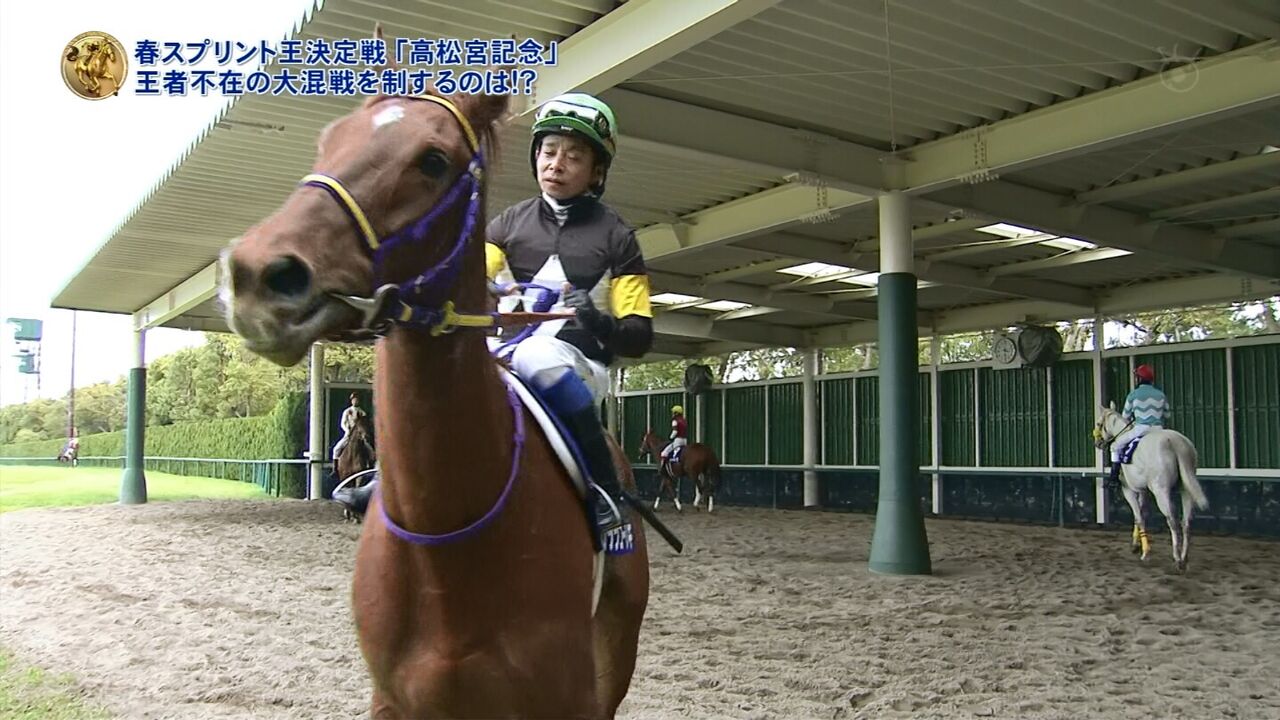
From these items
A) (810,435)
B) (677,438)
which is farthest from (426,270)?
(810,435)

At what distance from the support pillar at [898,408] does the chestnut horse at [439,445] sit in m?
8.35

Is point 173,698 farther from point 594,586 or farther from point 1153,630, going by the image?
point 1153,630

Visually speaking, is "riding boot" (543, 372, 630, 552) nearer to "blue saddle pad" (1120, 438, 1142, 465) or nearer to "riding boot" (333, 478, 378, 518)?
"riding boot" (333, 478, 378, 518)

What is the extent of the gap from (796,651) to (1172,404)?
12.8 m

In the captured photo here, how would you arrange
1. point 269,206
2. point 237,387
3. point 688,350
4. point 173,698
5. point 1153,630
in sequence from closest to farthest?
point 173,698 → point 1153,630 → point 269,206 → point 688,350 → point 237,387

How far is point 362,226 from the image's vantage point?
168cm

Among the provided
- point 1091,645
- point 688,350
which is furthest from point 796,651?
point 688,350

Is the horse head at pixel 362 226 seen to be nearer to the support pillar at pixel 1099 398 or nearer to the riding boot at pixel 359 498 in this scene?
the riding boot at pixel 359 498

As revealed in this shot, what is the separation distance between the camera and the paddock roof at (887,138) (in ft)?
23.9

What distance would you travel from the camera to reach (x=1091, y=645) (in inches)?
275

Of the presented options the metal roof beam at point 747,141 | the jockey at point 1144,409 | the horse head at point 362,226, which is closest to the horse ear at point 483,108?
the horse head at point 362,226

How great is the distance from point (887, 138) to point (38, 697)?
8.54 m

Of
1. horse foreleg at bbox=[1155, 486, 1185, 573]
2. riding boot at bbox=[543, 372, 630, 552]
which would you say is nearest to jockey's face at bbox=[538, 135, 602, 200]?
riding boot at bbox=[543, 372, 630, 552]

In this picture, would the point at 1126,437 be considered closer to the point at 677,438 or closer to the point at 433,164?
the point at 677,438
